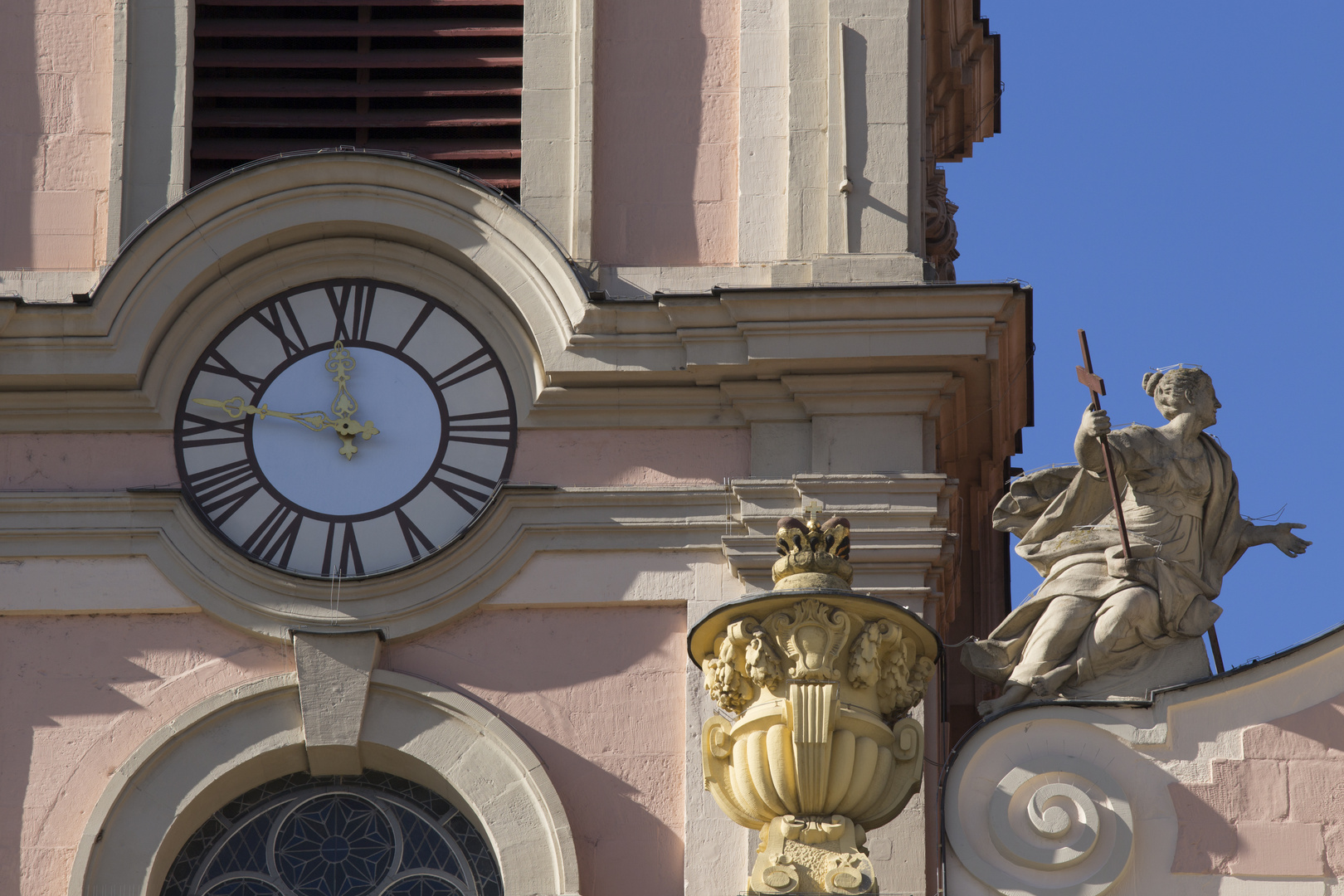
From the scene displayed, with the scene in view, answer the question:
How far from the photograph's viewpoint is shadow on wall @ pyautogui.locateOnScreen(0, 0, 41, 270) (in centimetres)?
1689

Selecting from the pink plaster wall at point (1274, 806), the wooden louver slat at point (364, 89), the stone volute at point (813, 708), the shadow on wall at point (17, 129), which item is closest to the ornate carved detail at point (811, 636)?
the stone volute at point (813, 708)

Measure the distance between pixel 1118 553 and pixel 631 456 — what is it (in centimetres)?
263

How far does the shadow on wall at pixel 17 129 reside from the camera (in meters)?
16.9

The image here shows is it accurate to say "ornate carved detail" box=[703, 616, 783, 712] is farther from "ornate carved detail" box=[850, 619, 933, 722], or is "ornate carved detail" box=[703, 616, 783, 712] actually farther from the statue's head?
the statue's head

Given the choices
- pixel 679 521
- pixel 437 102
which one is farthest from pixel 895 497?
pixel 437 102

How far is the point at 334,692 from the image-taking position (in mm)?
15508

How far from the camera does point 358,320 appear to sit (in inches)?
653

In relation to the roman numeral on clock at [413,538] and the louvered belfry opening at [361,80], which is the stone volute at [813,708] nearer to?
the roman numeral on clock at [413,538]

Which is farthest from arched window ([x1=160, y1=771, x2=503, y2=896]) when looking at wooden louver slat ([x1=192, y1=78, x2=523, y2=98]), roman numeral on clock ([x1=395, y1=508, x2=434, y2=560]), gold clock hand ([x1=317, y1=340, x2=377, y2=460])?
wooden louver slat ([x1=192, y1=78, x2=523, y2=98])

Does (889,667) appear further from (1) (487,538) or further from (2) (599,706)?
(1) (487,538)

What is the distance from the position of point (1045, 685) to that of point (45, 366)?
5.31 metres

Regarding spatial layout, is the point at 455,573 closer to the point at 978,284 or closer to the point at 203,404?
the point at 203,404

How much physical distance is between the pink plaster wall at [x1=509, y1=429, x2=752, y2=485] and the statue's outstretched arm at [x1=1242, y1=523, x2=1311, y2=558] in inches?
98.4

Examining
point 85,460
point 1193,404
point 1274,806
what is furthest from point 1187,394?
point 85,460
